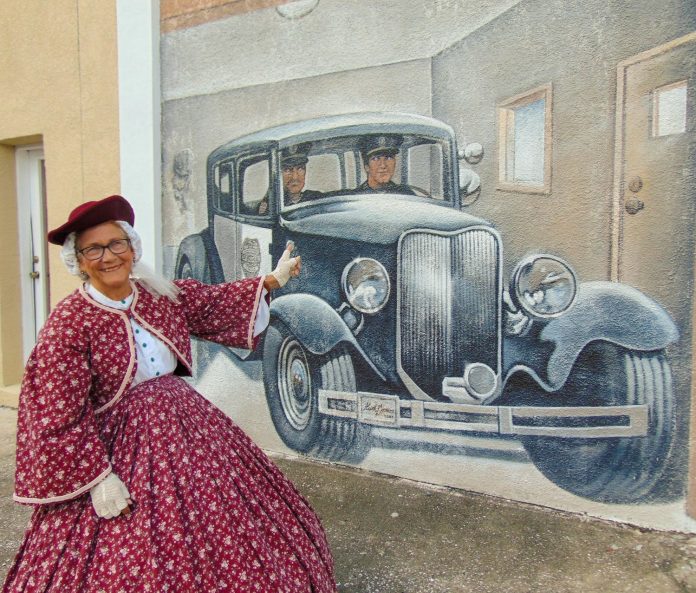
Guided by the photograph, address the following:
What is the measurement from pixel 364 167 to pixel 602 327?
1584 millimetres

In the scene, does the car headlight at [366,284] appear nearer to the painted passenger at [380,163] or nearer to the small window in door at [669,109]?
the painted passenger at [380,163]

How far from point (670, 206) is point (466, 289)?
1038 millimetres

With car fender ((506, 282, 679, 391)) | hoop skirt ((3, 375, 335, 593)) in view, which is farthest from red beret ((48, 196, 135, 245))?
car fender ((506, 282, 679, 391))

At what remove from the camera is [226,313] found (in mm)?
2176

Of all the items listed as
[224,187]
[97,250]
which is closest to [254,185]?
[224,187]

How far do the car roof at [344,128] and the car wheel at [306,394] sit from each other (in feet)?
3.95

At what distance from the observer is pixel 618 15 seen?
2668 mm

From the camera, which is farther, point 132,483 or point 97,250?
point 97,250

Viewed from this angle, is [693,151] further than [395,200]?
No

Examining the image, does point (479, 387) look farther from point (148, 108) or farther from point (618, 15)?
point (148, 108)

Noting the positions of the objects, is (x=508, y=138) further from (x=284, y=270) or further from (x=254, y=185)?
(x=254, y=185)

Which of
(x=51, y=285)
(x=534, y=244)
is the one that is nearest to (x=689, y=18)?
(x=534, y=244)

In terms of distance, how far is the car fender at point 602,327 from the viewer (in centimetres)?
267

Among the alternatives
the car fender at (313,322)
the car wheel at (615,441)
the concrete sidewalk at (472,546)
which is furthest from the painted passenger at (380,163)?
the concrete sidewalk at (472,546)
